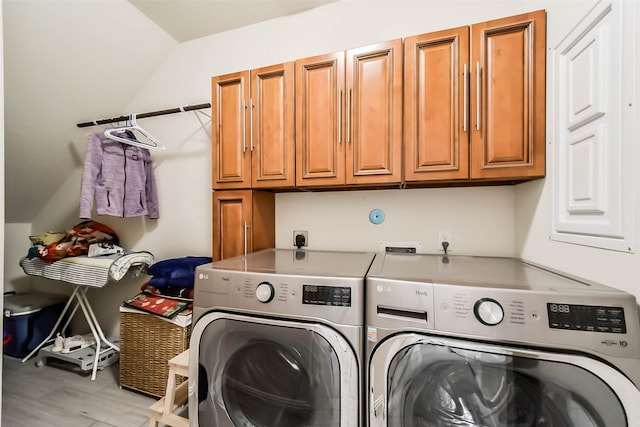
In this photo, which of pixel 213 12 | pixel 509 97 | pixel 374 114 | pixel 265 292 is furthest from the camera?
pixel 213 12

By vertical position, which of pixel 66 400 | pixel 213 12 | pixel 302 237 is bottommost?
pixel 66 400

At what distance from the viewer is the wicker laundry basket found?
5.54ft

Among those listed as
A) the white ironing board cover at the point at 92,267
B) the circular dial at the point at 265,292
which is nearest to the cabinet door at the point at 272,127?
the circular dial at the point at 265,292

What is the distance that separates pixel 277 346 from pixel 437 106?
4.28ft

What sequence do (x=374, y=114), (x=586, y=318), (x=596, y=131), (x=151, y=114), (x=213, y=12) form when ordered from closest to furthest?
(x=586, y=318)
(x=596, y=131)
(x=374, y=114)
(x=213, y=12)
(x=151, y=114)

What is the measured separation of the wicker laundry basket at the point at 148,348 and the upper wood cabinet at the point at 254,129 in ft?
3.47

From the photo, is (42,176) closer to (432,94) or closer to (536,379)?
(432,94)

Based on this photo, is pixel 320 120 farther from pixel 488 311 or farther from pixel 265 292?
pixel 488 311

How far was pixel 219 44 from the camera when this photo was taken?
2.04 metres

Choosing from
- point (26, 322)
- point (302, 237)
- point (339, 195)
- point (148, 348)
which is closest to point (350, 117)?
point (339, 195)

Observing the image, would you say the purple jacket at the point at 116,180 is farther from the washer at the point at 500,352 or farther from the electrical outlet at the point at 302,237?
the washer at the point at 500,352

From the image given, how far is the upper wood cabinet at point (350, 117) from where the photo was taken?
1297mm

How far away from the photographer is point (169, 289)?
5.94 feet

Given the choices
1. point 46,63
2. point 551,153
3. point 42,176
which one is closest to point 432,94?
point 551,153
